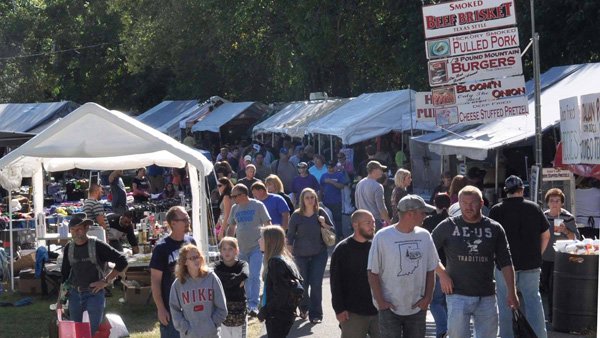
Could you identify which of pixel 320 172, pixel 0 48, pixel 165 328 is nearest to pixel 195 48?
pixel 0 48

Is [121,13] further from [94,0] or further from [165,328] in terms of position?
[165,328]

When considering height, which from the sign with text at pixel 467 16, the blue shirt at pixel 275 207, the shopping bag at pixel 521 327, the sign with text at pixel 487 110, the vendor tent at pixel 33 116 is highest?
the vendor tent at pixel 33 116

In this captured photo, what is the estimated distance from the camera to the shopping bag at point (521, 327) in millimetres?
8102

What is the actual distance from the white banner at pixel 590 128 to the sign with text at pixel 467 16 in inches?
A: 58.5

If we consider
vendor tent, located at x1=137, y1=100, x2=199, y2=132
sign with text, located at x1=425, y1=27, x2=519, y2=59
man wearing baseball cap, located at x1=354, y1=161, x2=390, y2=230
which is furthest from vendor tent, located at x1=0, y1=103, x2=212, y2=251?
vendor tent, located at x1=137, y1=100, x2=199, y2=132

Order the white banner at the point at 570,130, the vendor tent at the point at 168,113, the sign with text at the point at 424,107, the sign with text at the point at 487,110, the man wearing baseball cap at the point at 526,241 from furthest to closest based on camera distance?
the vendor tent at the point at 168,113, the sign with text at the point at 424,107, the sign with text at the point at 487,110, the white banner at the point at 570,130, the man wearing baseball cap at the point at 526,241

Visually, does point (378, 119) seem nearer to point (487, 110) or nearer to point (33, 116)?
point (487, 110)

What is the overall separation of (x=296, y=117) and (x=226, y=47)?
1162cm

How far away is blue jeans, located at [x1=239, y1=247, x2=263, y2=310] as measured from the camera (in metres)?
12.1

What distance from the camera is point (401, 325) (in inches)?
307

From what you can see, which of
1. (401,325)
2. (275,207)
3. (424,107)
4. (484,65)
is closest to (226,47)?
(424,107)

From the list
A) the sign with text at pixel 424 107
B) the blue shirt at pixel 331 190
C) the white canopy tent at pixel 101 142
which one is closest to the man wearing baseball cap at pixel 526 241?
the white canopy tent at pixel 101 142

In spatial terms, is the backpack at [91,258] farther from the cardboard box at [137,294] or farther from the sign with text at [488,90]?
the sign with text at [488,90]

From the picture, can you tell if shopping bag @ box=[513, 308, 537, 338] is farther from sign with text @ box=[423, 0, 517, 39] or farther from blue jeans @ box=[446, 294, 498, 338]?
sign with text @ box=[423, 0, 517, 39]
